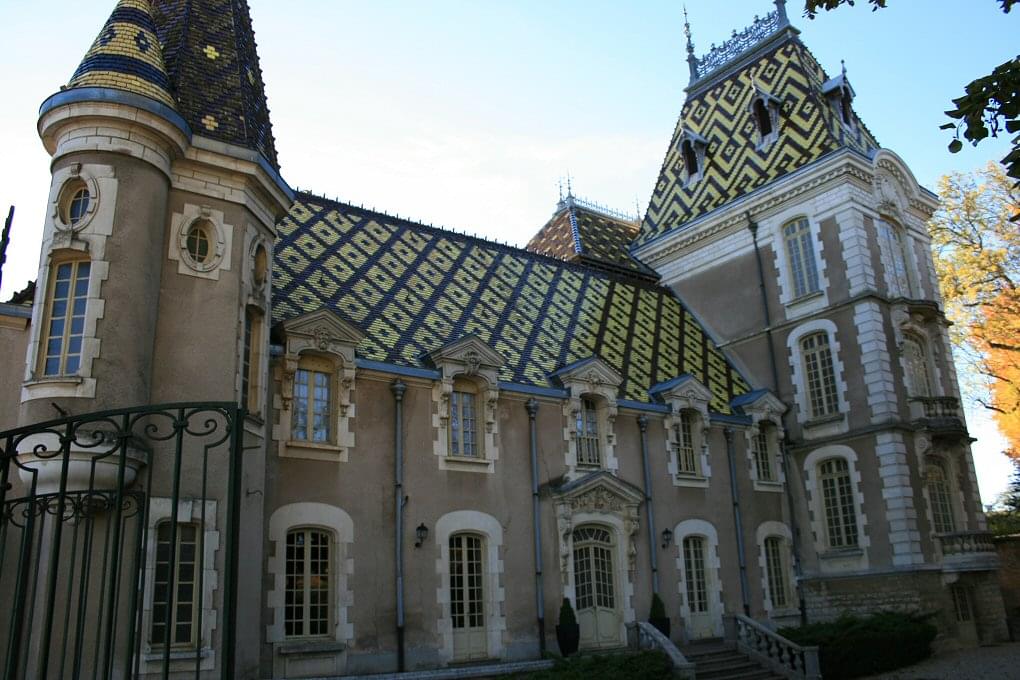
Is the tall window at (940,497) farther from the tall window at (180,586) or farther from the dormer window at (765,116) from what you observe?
the tall window at (180,586)

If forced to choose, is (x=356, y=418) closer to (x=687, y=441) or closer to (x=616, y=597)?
(x=616, y=597)

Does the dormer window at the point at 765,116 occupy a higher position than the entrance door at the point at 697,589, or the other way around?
the dormer window at the point at 765,116

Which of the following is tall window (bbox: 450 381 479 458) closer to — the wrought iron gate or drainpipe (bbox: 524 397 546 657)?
drainpipe (bbox: 524 397 546 657)

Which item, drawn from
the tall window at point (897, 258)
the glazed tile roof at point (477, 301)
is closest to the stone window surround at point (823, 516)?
the glazed tile roof at point (477, 301)

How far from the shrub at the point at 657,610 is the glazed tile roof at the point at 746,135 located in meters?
Answer: 12.5

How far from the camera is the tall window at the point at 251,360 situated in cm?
1294

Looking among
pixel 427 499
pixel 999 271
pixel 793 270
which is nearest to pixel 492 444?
pixel 427 499

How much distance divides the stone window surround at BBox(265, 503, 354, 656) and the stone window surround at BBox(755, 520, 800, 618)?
11.0 metres

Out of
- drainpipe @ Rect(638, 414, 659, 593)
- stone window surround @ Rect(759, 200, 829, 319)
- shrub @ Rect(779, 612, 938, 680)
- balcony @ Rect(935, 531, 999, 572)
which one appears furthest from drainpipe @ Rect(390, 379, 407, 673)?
balcony @ Rect(935, 531, 999, 572)

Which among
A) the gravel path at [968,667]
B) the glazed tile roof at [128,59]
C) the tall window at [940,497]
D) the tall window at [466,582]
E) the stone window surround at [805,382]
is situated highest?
the glazed tile roof at [128,59]

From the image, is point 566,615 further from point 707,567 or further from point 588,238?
point 588,238

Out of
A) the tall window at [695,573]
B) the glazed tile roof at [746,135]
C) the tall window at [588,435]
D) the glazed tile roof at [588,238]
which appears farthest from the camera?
the glazed tile roof at [588,238]

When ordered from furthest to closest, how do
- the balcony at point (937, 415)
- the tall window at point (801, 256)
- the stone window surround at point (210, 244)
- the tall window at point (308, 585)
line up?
the tall window at point (801, 256)
the balcony at point (937, 415)
the tall window at point (308, 585)
the stone window surround at point (210, 244)

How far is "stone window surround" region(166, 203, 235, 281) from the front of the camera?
12.3m
